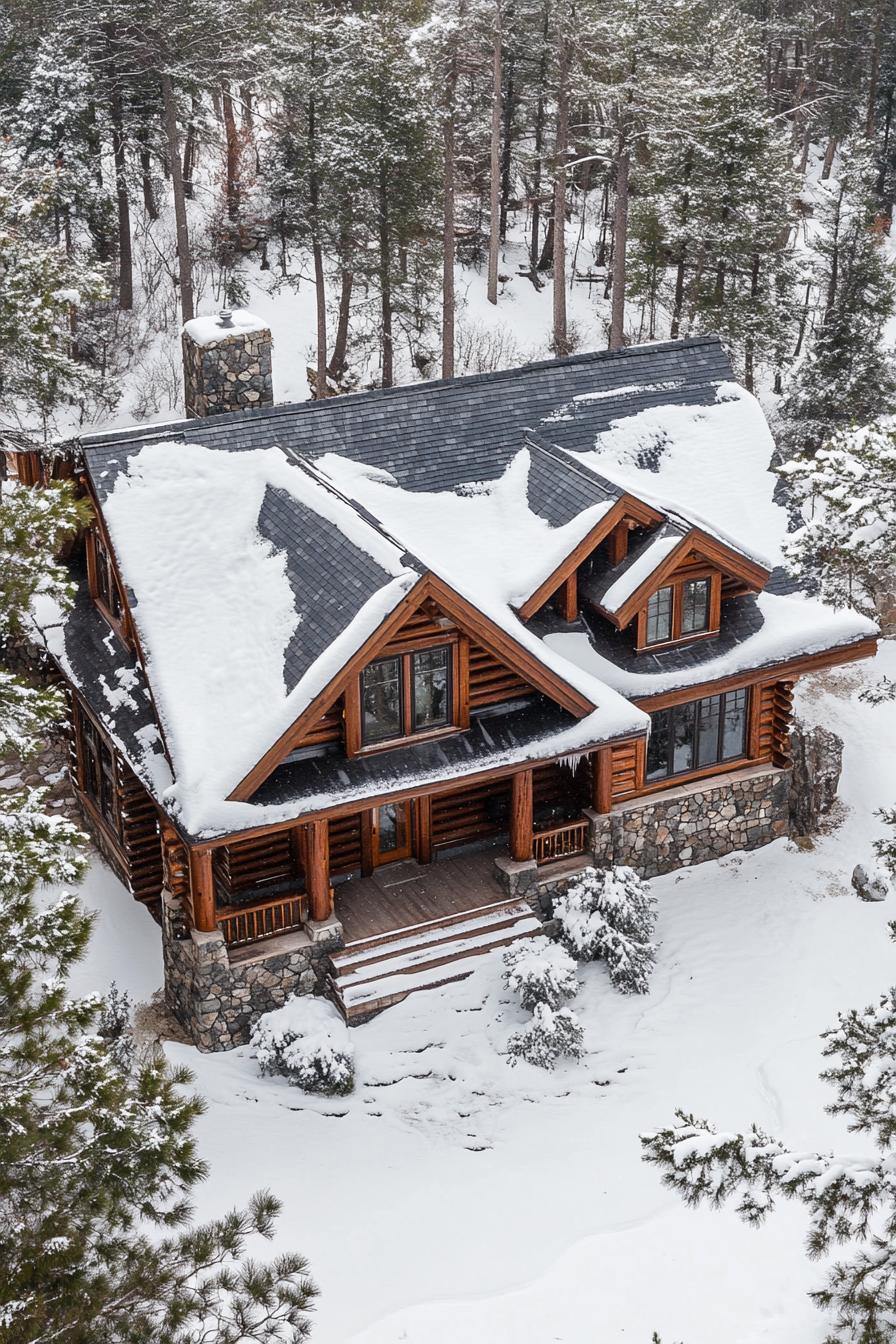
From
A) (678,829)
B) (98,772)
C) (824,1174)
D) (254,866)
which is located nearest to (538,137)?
(678,829)

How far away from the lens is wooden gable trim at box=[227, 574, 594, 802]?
56.2 feet

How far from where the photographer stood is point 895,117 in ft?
189

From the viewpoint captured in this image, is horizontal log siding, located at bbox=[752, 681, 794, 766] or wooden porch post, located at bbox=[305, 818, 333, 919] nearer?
wooden porch post, located at bbox=[305, 818, 333, 919]

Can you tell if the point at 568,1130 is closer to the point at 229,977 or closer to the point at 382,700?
the point at 229,977

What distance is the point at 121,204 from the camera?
4109 cm

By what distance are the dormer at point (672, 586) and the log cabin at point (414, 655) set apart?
5 centimetres

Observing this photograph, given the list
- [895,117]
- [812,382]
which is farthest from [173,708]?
[895,117]

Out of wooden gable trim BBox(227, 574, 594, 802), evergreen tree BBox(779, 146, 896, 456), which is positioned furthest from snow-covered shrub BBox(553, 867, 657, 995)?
evergreen tree BBox(779, 146, 896, 456)

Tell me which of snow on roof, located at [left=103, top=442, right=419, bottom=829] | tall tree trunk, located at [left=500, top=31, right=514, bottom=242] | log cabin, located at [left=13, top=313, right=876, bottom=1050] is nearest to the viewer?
snow on roof, located at [left=103, top=442, right=419, bottom=829]

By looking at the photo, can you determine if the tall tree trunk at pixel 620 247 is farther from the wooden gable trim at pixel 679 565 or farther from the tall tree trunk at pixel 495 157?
the wooden gable trim at pixel 679 565

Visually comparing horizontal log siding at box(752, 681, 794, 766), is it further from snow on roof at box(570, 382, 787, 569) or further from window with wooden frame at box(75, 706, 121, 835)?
window with wooden frame at box(75, 706, 121, 835)

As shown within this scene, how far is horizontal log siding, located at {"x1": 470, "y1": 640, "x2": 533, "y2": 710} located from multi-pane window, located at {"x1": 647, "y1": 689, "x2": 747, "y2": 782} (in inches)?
106

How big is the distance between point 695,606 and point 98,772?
32.0 feet

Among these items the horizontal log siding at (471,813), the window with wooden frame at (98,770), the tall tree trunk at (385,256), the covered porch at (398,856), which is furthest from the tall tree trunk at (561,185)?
the window with wooden frame at (98,770)
